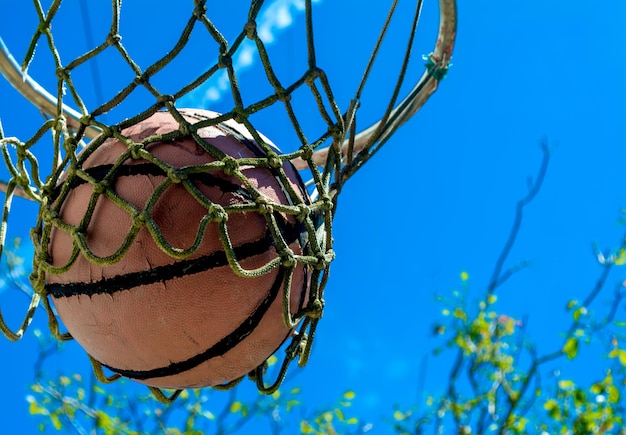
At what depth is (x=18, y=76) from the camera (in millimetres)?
3096

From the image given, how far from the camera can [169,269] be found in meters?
1.97

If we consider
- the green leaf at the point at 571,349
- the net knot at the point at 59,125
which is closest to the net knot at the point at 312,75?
the net knot at the point at 59,125

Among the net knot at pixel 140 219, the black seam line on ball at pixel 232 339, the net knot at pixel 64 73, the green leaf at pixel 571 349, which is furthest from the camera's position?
the green leaf at pixel 571 349

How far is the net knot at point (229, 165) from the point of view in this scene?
1.99 metres

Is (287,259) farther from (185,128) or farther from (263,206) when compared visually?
(185,128)

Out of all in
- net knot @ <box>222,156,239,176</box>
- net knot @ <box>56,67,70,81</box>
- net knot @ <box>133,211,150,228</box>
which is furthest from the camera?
net knot @ <box>56,67,70,81</box>

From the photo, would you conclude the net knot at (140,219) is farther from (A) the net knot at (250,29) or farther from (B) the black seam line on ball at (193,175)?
(A) the net knot at (250,29)

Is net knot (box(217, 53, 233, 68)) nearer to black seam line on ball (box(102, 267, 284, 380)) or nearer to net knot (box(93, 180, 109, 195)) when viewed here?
net knot (box(93, 180, 109, 195))

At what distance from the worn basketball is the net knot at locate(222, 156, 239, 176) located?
0.06 m

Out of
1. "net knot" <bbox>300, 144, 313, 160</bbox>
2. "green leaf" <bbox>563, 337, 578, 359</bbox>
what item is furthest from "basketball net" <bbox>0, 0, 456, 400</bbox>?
"green leaf" <bbox>563, 337, 578, 359</bbox>

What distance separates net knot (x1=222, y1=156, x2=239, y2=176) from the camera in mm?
1985

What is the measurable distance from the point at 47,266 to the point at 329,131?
889 mm

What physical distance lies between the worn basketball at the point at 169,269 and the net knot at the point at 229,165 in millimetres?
62

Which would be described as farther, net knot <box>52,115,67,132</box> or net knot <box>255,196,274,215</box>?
net knot <box>52,115,67,132</box>
